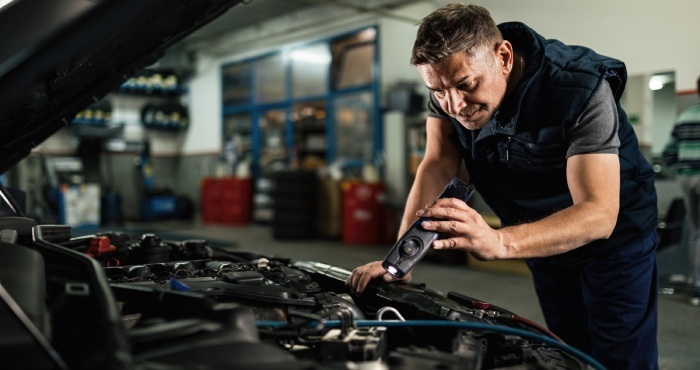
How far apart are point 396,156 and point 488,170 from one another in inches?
209

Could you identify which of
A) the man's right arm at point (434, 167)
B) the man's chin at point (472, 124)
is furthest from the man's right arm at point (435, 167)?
the man's chin at point (472, 124)

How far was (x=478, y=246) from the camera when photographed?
3.67 ft

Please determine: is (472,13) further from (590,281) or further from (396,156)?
(396,156)

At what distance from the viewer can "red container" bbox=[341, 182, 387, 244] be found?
21.2 feet

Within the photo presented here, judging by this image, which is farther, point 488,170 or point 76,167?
point 76,167

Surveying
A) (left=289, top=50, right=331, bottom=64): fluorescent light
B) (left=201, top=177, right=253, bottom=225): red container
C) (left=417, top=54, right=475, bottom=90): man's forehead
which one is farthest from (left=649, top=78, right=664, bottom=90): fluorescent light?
(left=201, top=177, right=253, bottom=225): red container

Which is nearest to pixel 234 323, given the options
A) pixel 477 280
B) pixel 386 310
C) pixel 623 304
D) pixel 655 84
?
pixel 386 310

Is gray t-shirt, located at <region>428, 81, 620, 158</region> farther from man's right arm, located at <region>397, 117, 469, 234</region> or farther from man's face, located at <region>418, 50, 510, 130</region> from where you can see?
man's right arm, located at <region>397, 117, 469, 234</region>

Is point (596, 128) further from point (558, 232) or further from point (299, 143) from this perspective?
point (299, 143)

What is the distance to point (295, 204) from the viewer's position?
696cm

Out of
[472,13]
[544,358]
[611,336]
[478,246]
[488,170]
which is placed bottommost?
[611,336]

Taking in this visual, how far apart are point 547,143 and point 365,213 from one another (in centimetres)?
508

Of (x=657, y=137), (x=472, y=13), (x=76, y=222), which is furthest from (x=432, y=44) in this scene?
(x=76, y=222)

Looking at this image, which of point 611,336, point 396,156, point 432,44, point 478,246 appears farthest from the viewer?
point 396,156
